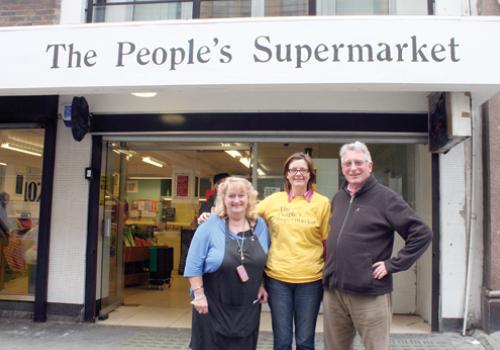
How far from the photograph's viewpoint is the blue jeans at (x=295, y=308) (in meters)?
3.36

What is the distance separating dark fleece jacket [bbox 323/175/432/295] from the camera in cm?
307

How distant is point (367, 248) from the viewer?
10.3 ft

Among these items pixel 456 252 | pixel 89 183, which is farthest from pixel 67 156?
pixel 456 252

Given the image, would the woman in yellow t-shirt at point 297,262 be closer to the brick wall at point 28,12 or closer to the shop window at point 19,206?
the shop window at point 19,206

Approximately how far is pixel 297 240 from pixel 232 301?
0.57 metres

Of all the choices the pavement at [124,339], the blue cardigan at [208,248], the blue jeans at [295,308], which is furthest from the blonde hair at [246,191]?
the pavement at [124,339]

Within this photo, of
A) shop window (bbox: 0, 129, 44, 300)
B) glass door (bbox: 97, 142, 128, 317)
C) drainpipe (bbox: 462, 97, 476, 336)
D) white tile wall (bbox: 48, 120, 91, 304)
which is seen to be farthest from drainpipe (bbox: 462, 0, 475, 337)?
shop window (bbox: 0, 129, 44, 300)

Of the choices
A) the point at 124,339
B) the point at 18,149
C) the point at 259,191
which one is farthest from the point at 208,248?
the point at 18,149

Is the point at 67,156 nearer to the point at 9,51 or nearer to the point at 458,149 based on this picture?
the point at 9,51

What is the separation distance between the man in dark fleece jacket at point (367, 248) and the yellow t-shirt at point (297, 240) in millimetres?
132

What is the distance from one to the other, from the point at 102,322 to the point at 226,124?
9.21ft

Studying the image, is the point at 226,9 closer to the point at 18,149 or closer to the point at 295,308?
the point at 18,149

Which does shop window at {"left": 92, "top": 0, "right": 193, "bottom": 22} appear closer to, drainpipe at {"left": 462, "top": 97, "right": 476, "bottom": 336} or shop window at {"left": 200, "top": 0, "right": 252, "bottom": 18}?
shop window at {"left": 200, "top": 0, "right": 252, "bottom": 18}

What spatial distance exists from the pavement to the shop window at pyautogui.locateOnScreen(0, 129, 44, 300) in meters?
0.64
